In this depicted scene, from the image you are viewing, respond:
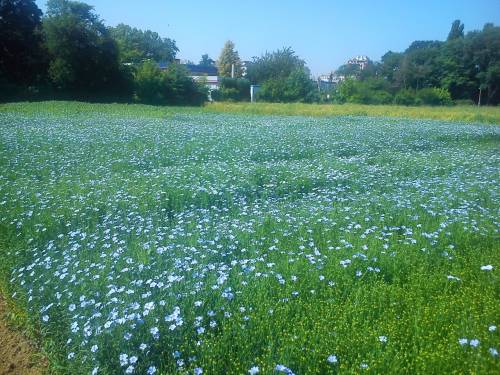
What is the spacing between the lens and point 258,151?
1411 centimetres

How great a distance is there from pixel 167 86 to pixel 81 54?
1049 cm

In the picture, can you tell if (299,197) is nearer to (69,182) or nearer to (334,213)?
(334,213)

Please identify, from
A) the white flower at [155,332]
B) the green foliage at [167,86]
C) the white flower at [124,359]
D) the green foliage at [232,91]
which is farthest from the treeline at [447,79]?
the white flower at [124,359]

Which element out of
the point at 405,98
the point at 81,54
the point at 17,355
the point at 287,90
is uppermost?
the point at 81,54

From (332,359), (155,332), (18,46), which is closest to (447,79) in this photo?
(18,46)

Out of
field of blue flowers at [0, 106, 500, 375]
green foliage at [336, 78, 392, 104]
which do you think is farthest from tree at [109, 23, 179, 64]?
field of blue flowers at [0, 106, 500, 375]

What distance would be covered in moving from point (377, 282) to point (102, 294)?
328 centimetres

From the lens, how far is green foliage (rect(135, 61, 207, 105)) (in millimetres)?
48500

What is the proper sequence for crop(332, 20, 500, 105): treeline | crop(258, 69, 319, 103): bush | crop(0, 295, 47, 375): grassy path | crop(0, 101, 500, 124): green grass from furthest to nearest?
crop(258, 69, 319, 103): bush
crop(332, 20, 500, 105): treeline
crop(0, 101, 500, 124): green grass
crop(0, 295, 47, 375): grassy path

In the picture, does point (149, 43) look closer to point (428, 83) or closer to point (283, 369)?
point (428, 83)

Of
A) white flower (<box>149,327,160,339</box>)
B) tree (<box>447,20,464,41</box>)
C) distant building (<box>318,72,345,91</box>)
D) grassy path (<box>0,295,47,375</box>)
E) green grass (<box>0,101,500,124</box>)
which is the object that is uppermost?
tree (<box>447,20,464,41</box>)

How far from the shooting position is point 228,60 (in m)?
92.8

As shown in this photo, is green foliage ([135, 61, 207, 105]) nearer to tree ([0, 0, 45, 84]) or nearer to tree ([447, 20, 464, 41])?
tree ([0, 0, 45, 84])

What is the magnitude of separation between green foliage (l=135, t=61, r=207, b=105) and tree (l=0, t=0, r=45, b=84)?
11.9 metres
